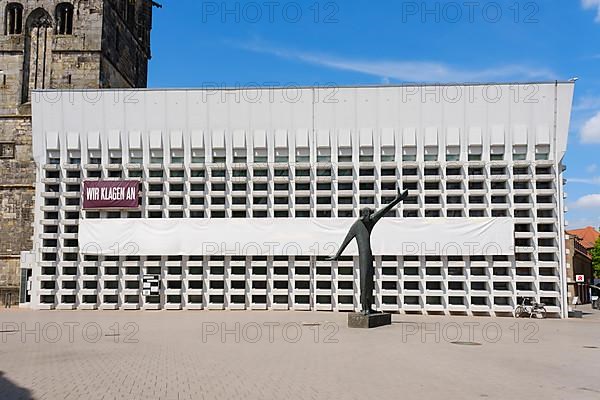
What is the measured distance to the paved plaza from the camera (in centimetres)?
882

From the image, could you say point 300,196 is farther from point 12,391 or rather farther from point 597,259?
point 597,259

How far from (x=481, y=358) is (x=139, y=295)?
1795cm

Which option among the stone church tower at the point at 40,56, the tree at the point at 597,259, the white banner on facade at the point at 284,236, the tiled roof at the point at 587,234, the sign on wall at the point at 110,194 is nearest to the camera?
the white banner on facade at the point at 284,236

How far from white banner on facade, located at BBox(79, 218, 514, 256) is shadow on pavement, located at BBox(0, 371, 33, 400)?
16.5 metres

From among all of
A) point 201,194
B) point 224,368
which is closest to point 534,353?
point 224,368

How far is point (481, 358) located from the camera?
1190 centimetres

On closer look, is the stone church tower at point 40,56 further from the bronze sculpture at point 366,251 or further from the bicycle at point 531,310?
the bicycle at point 531,310

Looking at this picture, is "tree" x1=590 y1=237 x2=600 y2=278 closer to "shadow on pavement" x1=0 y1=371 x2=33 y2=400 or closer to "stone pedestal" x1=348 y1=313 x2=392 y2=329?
"stone pedestal" x1=348 y1=313 x2=392 y2=329

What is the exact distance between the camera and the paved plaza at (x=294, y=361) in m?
8.82

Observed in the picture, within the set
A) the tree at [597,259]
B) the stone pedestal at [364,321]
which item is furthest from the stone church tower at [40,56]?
the tree at [597,259]

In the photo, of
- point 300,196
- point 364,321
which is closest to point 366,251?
point 364,321

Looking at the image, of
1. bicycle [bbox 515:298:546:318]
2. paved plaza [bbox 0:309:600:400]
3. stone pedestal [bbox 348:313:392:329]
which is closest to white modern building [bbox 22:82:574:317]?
bicycle [bbox 515:298:546:318]

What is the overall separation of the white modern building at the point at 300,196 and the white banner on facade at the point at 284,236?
0.06 m

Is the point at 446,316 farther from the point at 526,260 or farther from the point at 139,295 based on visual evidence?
the point at 139,295
